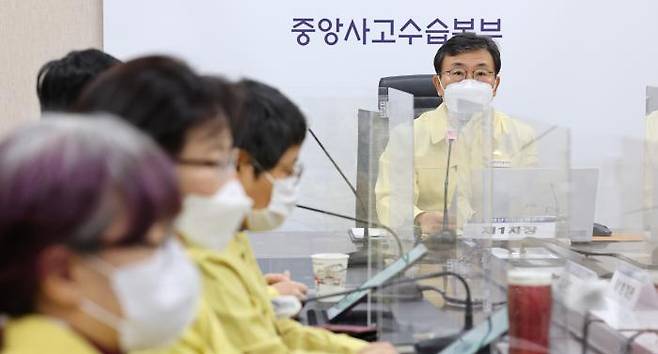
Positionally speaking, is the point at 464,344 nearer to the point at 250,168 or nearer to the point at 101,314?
the point at 250,168

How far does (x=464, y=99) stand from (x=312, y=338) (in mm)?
1038

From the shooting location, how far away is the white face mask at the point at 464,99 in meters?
2.18

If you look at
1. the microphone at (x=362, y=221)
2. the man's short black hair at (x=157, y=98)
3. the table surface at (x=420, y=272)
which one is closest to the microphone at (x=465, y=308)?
the table surface at (x=420, y=272)

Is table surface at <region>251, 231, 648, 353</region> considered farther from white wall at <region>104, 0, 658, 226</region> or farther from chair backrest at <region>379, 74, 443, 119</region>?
white wall at <region>104, 0, 658, 226</region>

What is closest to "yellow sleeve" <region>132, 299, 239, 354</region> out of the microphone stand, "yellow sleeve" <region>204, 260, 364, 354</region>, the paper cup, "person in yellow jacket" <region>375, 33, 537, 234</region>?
"yellow sleeve" <region>204, 260, 364, 354</region>

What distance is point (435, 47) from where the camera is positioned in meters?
3.84

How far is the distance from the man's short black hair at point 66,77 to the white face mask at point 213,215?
0.55 metres

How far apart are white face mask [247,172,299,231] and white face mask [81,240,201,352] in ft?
2.42

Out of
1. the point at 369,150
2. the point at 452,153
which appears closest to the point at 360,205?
the point at 369,150

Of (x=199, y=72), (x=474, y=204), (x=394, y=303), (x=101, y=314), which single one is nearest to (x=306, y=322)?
(x=394, y=303)

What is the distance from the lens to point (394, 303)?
5.58 ft

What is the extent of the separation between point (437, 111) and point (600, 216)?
582 mm

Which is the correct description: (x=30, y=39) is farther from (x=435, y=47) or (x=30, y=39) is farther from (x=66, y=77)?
(x=66, y=77)

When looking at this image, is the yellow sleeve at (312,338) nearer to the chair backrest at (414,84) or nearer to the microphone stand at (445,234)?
the microphone stand at (445,234)
